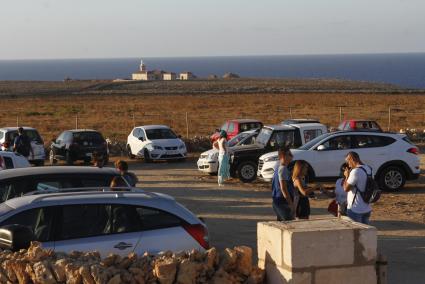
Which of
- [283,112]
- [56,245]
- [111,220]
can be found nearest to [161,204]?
[111,220]

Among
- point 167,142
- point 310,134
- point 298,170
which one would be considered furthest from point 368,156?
point 167,142

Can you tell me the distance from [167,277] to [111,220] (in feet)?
10.0

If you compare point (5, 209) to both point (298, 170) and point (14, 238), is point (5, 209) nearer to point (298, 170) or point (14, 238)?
point (14, 238)

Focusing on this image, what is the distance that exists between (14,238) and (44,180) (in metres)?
5.18

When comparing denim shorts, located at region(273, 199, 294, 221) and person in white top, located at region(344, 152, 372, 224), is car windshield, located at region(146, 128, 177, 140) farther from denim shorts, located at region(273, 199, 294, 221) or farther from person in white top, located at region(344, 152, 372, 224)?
person in white top, located at region(344, 152, 372, 224)

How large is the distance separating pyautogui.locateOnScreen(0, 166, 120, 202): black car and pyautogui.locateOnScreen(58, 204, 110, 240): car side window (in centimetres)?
317

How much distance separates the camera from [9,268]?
20.5ft

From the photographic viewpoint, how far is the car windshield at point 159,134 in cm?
2941

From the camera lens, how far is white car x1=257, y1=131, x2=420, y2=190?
20422 millimetres

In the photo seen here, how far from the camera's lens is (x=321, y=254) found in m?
5.80

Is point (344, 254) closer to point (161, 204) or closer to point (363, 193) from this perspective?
point (161, 204)

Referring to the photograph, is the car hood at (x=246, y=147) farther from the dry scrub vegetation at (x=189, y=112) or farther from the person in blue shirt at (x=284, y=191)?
the dry scrub vegetation at (x=189, y=112)

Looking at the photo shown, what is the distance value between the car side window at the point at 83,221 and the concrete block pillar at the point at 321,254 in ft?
10.4

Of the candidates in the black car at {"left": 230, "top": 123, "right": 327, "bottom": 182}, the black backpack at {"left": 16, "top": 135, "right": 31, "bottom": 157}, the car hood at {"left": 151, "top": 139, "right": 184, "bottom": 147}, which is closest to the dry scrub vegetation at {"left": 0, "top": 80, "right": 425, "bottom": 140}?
the car hood at {"left": 151, "top": 139, "right": 184, "bottom": 147}
